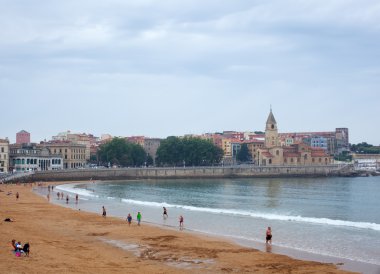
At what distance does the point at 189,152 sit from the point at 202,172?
1821cm

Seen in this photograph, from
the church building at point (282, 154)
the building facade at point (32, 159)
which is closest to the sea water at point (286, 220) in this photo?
the building facade at point (32, 159)

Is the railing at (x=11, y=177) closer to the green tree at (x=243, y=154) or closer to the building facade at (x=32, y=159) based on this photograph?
the building facade at (x=32, y=159)

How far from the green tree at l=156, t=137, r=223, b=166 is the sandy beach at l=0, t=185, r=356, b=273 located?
116260 millimetres

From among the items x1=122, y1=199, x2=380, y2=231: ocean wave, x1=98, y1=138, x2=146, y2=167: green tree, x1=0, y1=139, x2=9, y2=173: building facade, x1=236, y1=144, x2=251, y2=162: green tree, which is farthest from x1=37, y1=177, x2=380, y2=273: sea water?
x1=236, y1=144, x2=251, y2=162: green tree

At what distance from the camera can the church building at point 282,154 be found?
508 ft

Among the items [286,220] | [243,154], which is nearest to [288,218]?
[286,220]

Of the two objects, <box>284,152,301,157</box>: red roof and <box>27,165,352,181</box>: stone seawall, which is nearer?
Answer: <box>27,165,352,181</box>: stone seawall

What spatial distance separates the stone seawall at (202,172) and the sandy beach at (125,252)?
284 feet

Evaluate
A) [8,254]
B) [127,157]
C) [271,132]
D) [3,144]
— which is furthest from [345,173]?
[8,254]

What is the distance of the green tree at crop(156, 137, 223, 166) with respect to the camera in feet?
517

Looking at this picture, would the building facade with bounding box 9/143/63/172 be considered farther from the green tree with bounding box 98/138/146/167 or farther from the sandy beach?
the sandy beach

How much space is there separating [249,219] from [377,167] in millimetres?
156754

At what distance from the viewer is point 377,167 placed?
19025 centimetres

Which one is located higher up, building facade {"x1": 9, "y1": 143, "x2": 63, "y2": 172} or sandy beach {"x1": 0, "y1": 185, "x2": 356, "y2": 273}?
building facade {"x1": 9, "y1": 143, "x2": 63, "y2": 172}
